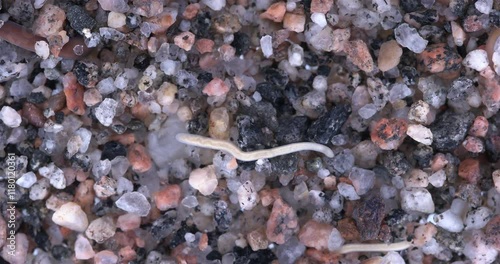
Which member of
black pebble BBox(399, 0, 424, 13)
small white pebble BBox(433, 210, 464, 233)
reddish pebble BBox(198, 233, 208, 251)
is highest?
black pebble BBox(399, 0, 424, 13)

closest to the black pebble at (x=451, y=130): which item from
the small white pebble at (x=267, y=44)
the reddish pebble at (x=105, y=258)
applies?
the small white pebble at (x=267, y=44)

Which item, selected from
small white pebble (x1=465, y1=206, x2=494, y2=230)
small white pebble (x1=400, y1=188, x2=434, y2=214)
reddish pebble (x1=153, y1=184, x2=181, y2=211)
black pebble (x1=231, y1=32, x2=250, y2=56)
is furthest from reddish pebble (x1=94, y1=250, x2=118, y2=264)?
small white pebble (x1=465, y1=206, x2=494, y2=230)

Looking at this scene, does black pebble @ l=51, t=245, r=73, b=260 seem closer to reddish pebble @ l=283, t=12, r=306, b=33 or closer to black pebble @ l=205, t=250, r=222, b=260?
black pebble @ l=205, t=250, r=222, b=260

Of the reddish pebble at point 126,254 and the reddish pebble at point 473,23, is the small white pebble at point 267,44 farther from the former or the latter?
the reddish pebble at point 126,254

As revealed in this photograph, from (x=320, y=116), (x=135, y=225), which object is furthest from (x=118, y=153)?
(x=320, y=116)

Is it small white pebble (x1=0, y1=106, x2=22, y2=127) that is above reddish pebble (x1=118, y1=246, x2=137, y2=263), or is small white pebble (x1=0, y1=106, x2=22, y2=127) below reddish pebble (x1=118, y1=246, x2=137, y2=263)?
above

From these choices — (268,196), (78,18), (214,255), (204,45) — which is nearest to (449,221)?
(268,196)
